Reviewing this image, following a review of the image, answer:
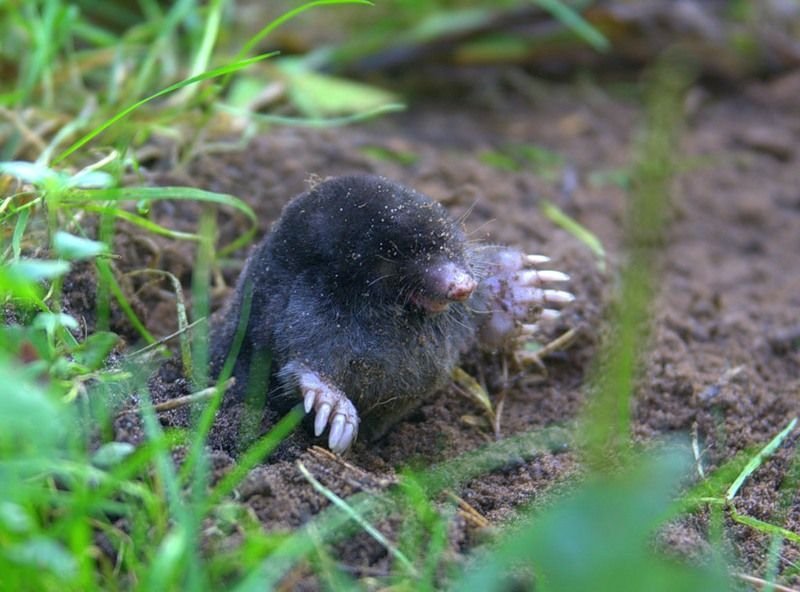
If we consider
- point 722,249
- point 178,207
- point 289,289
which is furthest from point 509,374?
point 722,249

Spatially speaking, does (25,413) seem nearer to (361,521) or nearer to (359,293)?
(361,521)

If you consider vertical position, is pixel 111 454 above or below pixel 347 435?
above

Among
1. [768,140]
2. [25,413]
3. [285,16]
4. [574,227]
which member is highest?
[285,16]

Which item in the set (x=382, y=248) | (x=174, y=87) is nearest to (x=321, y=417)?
(x=382, y=248)

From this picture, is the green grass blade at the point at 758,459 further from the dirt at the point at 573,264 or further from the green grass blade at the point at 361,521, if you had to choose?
the green grass blade at the point at 361,521

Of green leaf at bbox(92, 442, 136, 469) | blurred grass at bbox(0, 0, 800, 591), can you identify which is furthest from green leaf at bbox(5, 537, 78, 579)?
green leaf at bbox(92, 442, 136, 469)

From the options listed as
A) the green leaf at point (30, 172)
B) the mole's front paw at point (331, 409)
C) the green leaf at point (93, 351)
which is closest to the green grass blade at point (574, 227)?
the mole's front paw at point (331, 409)

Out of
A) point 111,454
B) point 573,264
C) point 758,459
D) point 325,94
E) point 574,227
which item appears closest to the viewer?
point 111,454

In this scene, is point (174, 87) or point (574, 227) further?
point (574, 227)
